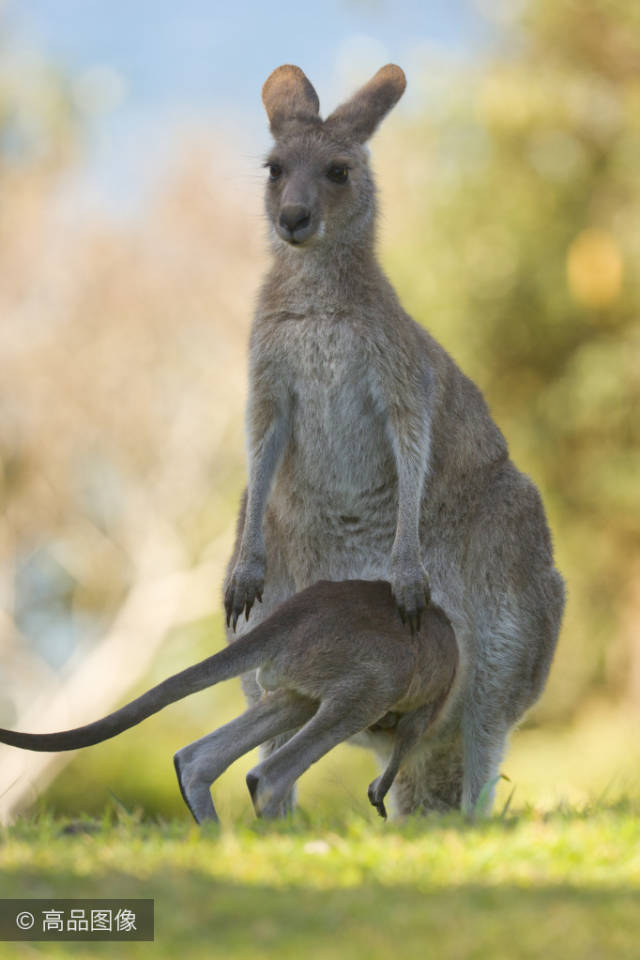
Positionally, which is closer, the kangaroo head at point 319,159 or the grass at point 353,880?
the grass at point 353,880

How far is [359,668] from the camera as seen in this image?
3832mm

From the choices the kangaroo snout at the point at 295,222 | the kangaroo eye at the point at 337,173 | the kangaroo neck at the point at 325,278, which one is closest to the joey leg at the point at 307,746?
the kangaroo neck at the point at 325,278

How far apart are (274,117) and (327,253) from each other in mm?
608

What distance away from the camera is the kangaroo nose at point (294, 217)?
13.6ft

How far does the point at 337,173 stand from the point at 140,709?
1956mm

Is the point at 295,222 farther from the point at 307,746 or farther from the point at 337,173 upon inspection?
the point at 307,746

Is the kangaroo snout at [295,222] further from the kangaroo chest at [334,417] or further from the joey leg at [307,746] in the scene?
the joey leg at [307,746]

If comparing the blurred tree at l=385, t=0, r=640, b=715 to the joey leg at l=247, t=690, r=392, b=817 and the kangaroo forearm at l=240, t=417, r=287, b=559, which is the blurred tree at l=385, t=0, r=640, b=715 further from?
the joey leg at l=247, t=690, r=392, b=817

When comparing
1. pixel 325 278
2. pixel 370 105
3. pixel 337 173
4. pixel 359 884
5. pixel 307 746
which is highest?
pixel 370 105

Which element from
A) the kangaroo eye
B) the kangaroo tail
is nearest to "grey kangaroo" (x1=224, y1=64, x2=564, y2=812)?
the kangaroo eye

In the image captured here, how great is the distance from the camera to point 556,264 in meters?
14.5

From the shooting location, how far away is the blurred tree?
551 inches

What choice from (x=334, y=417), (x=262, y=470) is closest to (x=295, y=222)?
(x=334, y=417)

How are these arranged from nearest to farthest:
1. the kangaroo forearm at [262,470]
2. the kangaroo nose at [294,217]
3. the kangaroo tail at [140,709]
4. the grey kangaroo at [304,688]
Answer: the kangaroo tail at [140,709], the grey kangaroo at [304,688], the kangaroo nose at [294,217], the kangaroo forearm at [262,470]
